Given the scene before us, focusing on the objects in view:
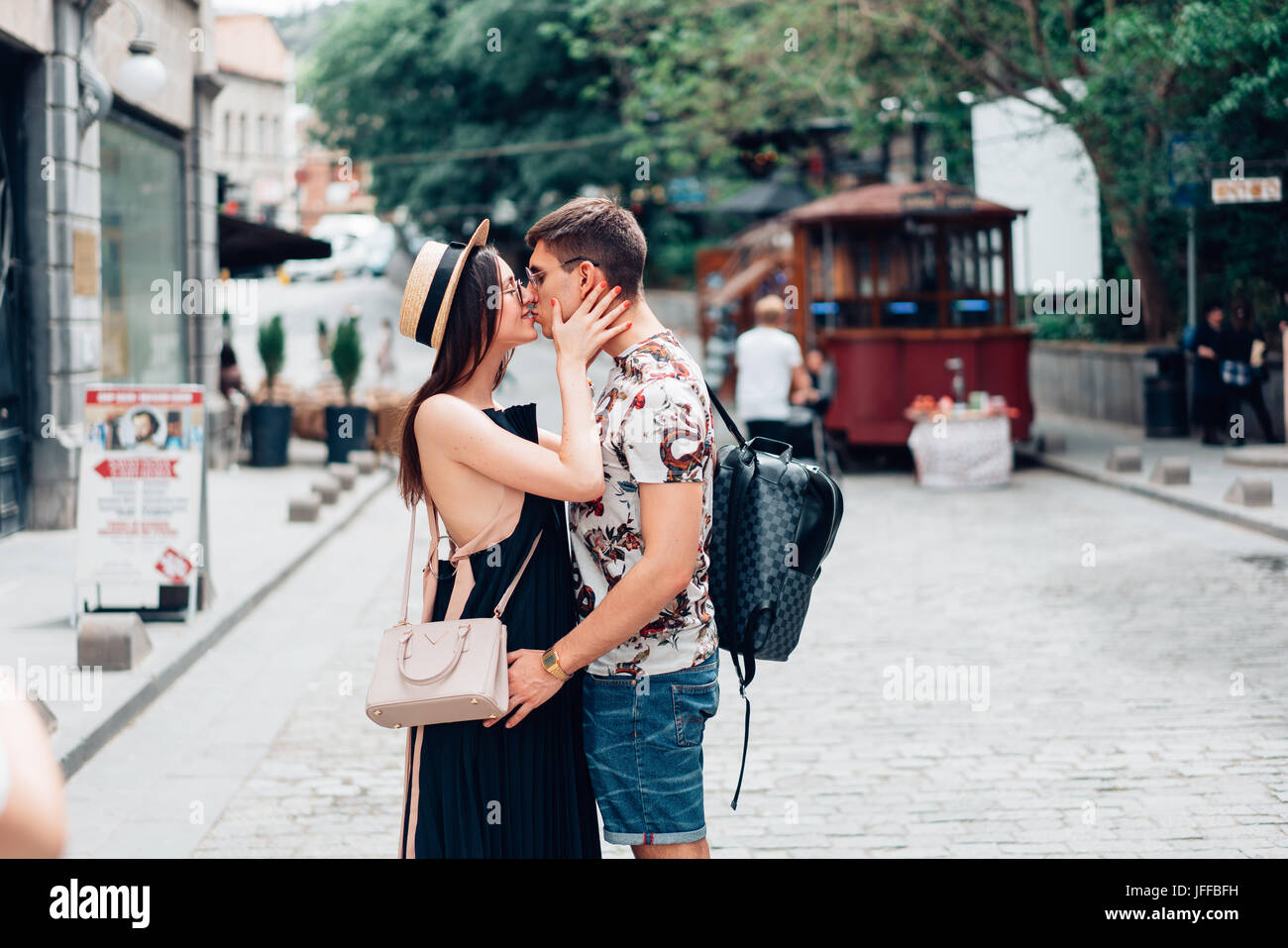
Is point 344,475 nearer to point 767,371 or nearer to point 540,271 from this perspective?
point 767,371

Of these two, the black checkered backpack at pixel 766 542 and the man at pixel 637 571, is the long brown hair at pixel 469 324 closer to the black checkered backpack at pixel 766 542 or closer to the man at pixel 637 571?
the man at pixel 637 571

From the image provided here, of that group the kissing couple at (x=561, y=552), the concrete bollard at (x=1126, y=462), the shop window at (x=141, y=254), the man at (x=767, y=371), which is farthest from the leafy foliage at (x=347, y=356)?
the kissing couple at (x=561, y=552)

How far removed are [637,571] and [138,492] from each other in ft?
20.4

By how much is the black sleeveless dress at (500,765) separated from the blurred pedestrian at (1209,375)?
1710 cm

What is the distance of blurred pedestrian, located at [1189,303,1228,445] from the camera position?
1866cm

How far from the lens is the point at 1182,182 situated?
17547 mm

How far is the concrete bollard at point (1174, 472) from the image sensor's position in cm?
1444

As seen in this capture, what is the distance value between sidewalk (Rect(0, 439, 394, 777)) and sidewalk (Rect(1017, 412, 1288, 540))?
755 centimetres

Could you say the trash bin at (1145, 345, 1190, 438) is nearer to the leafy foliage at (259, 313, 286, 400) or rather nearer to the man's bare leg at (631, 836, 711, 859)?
the leafy foliage at (259, 313, 286, 400)

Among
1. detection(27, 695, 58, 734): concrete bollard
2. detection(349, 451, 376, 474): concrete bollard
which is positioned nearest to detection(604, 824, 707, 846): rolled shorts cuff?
detection(27, 695, 58, 734): concrete bollard

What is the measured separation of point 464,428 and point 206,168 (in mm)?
17008

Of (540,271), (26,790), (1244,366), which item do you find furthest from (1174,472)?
(26,790)
